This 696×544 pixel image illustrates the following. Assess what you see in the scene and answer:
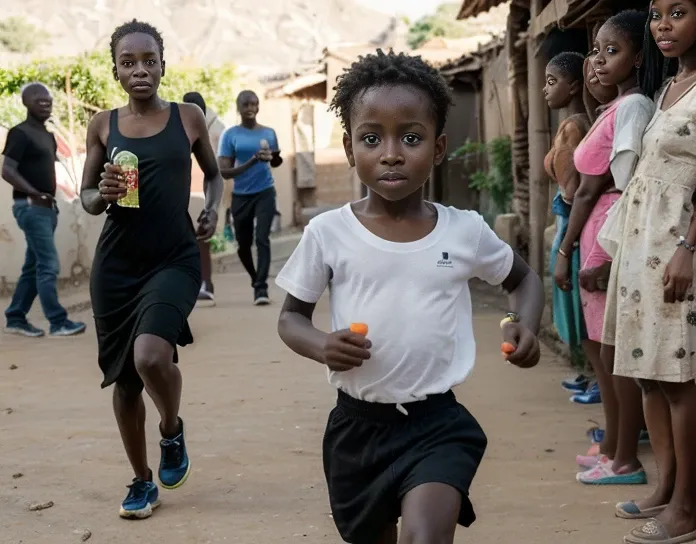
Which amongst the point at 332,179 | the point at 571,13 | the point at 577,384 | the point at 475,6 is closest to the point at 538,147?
the point at 571,13

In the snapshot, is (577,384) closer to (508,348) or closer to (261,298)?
(508,348)

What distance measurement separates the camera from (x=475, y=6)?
384 inches

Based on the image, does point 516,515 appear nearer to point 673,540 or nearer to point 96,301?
point 673,540

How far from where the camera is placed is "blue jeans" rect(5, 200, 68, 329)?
8469 mm

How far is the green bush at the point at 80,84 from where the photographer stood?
13.5 meters

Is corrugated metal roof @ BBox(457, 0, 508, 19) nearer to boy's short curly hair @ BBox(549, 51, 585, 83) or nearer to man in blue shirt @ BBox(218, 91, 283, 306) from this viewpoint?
man in blue shirt @ BBox(218, 91, 283, 306)

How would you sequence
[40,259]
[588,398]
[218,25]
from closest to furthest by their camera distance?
[588,398] → [40,259] → [218,25]

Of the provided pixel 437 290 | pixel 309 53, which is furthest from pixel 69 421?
pixel 309 53

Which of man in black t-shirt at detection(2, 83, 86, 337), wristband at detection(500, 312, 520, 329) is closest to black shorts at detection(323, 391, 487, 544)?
wristband at detection(500, 312, 520, 329)

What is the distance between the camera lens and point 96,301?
4086mm

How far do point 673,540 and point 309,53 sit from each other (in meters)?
94.4

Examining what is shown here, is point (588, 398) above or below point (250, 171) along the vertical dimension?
below

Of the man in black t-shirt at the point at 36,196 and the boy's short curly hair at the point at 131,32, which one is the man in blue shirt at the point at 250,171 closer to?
the man in black t-shirt at the point at 36,196

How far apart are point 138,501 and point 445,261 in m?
2.06
